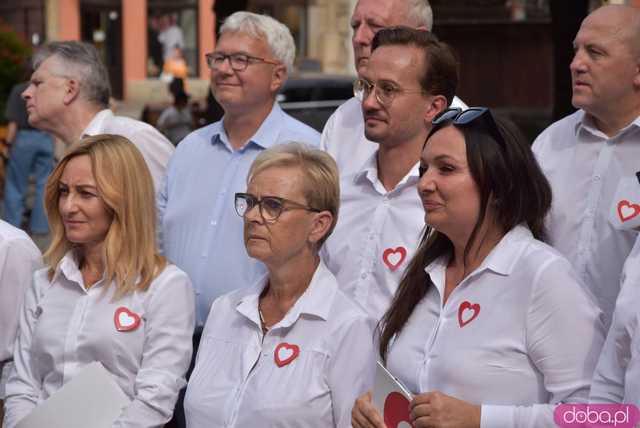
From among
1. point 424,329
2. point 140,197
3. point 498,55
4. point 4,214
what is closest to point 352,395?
point 424,329

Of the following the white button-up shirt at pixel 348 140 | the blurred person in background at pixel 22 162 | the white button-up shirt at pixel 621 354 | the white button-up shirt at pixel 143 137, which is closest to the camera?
the white button-up shirt at pixel 621 354

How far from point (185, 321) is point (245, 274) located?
0.71 m

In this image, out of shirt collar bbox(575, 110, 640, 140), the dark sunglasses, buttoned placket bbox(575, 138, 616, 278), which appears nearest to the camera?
the dark sunglasses

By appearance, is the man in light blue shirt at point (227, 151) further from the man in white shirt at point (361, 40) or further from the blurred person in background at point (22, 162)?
the blurred person in background at point (22, 162)

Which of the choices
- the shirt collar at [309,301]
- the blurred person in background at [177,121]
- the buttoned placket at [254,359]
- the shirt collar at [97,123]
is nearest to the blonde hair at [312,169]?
the shirt collar at [309,301]

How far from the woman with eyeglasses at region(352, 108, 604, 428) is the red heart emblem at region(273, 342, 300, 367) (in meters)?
0.29

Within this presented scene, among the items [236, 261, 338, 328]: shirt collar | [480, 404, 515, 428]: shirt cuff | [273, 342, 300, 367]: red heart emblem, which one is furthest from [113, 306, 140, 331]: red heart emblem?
[480, 404, 515, 428]: shirt cuff

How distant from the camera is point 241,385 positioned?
396 cm

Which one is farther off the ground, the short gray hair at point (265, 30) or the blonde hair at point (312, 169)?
the short gray hair at point (265, 30)

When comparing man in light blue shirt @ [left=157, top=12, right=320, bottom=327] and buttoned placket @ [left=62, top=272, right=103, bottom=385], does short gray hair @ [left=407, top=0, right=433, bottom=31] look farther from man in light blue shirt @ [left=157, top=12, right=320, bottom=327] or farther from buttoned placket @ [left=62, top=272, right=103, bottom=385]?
buttoned placket @ [left=62, top=272, right=103, bottom=385]

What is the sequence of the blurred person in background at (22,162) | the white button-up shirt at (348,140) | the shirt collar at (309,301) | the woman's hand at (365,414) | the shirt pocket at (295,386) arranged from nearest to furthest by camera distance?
the woman's hand at (365,414), the shirt pocket at (295,386), the shirt collar at (309,301), the white button-up shirt at (348,140), the blurred person in background at (22,162)

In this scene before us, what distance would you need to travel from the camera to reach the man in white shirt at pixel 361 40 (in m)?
5.18

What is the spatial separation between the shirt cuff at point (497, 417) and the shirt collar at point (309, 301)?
0.73 meters

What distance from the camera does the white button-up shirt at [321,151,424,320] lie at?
4523 millimetres
